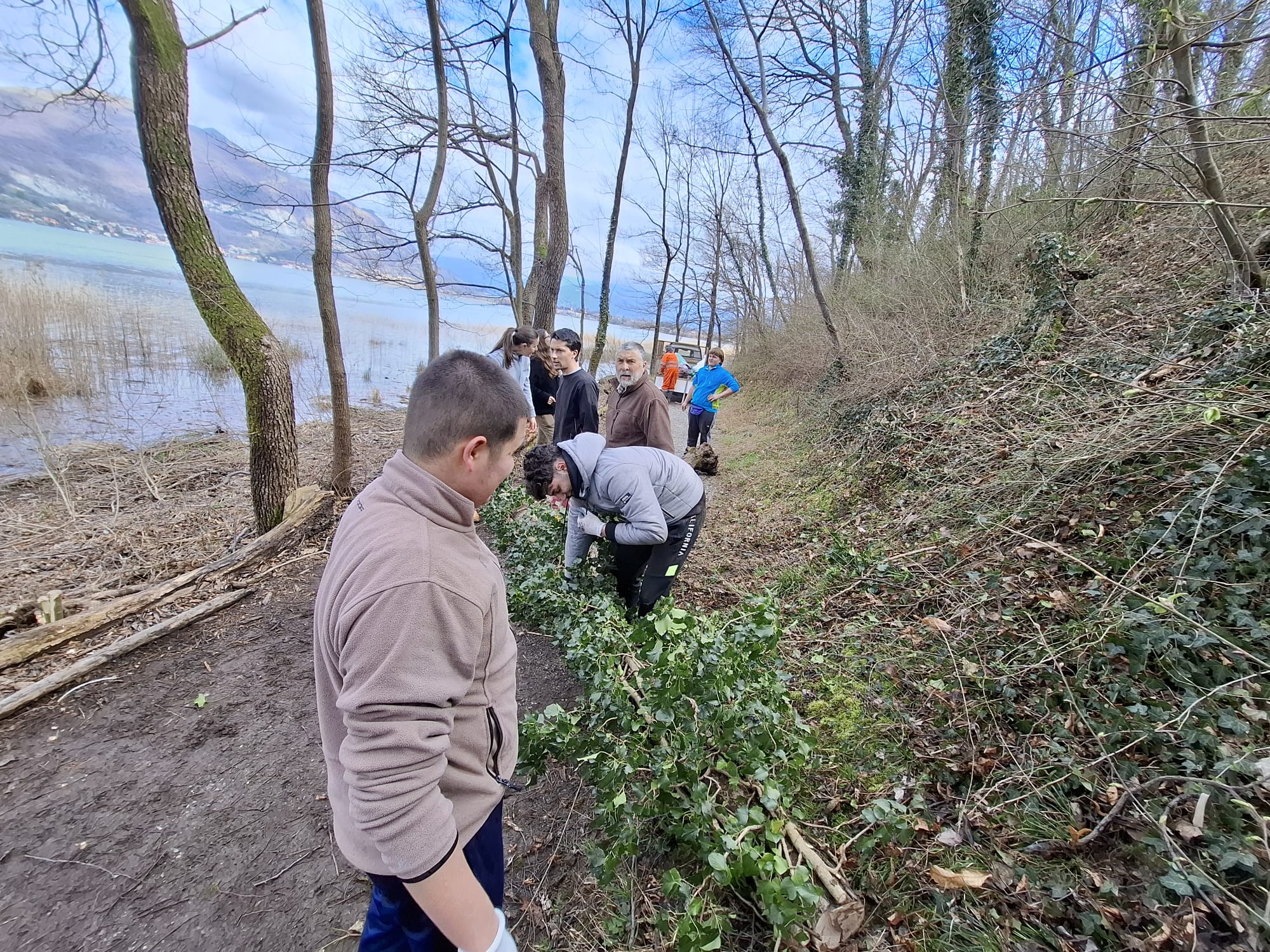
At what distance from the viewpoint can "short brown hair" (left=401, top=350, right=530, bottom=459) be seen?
1.12 m

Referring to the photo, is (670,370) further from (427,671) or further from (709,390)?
(427,671)

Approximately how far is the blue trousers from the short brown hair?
960 millimetres

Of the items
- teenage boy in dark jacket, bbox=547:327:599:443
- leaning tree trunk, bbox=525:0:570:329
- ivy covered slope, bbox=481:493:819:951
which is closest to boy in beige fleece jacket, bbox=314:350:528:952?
ivy covered slope, bbox=481:493:819:951

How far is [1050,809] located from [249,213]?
987cm

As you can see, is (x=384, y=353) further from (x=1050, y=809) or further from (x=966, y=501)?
(x=1050, y=809)

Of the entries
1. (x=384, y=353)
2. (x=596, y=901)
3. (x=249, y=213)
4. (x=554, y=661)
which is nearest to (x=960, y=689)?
(x=596, y=901)

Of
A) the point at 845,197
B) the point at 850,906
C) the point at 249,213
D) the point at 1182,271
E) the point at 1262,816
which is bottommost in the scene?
the point at 850,906

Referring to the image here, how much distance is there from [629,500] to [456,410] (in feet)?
6.83

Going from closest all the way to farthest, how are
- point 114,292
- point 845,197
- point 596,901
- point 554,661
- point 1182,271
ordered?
point 596,901 < point 554,661 < point 1182,271 < point 845,197 < point 114,292

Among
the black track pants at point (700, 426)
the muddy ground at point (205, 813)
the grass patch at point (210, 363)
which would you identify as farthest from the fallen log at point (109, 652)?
the grass patch at point (210, 363)

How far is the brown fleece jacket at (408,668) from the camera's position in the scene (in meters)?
0.89

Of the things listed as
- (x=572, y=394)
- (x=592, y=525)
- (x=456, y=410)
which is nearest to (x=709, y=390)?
(x=572, y=394)

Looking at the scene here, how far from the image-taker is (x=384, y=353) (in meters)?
22.7

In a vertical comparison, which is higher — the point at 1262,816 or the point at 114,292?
the point at 114,292
